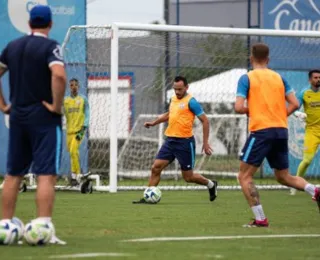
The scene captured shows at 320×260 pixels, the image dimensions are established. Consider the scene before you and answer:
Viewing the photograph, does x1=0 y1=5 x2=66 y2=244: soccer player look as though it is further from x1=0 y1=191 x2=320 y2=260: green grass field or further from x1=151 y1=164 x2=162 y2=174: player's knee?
x1=151 y1=164 x2=162 y2=174: player's knee

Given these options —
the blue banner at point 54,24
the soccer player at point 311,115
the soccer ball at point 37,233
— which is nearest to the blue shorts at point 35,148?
the soccer ball at point 37,233

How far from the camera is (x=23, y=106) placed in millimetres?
10266

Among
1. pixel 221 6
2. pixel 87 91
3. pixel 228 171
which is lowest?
pixel 228 171

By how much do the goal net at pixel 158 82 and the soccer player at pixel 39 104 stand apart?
1031cm

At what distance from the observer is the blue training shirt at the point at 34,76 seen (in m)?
10.2

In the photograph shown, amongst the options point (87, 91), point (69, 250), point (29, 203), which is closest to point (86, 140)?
point (87, 91)

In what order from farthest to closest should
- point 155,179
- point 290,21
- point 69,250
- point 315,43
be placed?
point 290,21 < point 315,43 < point 155,179 < point 69,250

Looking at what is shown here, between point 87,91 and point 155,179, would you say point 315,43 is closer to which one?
point 87,91

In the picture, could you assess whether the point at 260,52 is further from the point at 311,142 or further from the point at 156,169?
the point at 311,142

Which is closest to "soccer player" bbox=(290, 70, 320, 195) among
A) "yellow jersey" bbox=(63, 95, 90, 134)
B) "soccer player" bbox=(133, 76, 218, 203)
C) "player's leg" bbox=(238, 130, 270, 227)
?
"soccer player" bbox=(133, 76, 218, 203)

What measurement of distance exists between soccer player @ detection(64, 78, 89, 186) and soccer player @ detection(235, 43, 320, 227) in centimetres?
877

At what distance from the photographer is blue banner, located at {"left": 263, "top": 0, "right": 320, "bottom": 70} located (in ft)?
80.7

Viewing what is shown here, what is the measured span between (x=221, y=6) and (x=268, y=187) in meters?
9.38

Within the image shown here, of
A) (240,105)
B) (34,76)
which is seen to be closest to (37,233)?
(34,76)
